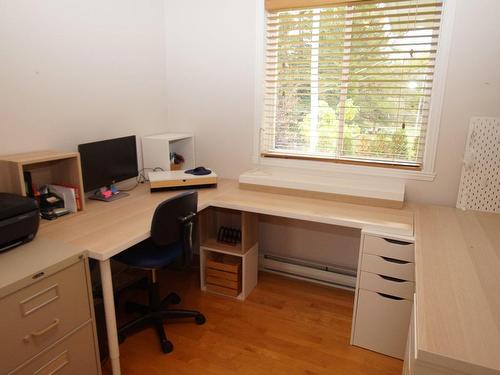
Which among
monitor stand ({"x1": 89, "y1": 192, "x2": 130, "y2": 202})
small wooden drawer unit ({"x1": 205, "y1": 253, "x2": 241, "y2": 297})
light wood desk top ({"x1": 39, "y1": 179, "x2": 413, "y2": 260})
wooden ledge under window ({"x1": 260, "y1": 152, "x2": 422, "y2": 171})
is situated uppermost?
wooden ledge under window ({"x1": 260, "y1": 152, "x2": 422, "y2": 171})

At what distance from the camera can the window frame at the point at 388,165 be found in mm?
2072

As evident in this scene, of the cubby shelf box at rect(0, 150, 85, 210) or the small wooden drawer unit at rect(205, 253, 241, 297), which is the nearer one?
the cubby shelf box at rect(0, 150, 85, 210)

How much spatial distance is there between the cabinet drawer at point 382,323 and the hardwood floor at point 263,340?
6cm

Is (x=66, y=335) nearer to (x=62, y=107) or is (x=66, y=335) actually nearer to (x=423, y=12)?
(x=62, y=107)

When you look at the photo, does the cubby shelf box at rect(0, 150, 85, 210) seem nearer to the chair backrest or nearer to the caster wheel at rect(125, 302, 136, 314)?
the chair backrest

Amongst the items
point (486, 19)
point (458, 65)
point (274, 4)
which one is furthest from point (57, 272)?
point (486, 19)

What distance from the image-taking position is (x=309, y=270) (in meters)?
2.76

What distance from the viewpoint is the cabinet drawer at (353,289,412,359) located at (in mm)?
1915

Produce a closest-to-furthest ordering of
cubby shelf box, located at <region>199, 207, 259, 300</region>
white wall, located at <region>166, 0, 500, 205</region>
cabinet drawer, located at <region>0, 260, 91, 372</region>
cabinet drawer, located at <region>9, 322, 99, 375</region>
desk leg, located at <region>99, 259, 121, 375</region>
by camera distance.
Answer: cabinet drawer, located at <region>0, 260, 91, 372</region>, cabinet drawer, located at <region>9, 322, 99, 375</region>, desk leg, located at <region>99, 259, 121, 375</region>, white wall, located at <region>166, 0, 500, 205</region>, cubby shelf box, located at <region>199, 207, 259, 300</region>

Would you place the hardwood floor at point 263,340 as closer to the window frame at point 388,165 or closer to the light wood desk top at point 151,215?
the light wood desk top at point 151,215

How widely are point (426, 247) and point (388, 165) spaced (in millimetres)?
905

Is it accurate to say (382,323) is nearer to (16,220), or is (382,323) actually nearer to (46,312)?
(46,312)

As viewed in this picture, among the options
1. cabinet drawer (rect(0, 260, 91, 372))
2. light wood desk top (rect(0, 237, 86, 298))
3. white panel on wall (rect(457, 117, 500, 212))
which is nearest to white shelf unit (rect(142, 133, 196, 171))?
light wood desk top (rect(0, 237, 86, 298))

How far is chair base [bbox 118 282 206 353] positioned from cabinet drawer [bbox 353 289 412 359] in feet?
3.31
